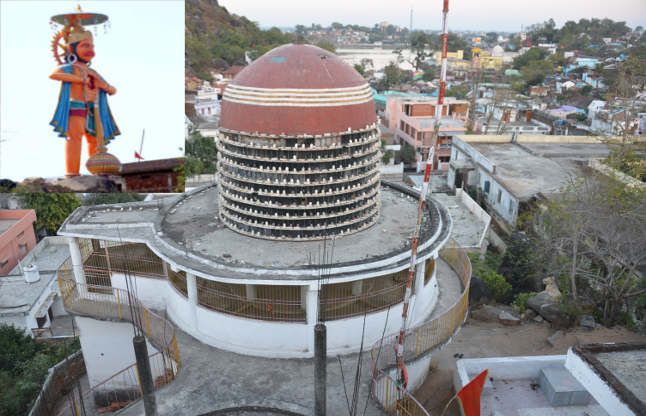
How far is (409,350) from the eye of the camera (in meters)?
13.1

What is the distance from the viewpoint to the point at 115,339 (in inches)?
629

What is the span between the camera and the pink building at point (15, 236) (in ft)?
94.9

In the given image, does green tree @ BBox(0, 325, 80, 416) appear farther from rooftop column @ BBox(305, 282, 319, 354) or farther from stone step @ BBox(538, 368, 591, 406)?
stone step @ BBox(538, 368, 591, 406)

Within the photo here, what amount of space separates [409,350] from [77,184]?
21569mm

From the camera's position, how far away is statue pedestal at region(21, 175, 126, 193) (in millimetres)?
27200

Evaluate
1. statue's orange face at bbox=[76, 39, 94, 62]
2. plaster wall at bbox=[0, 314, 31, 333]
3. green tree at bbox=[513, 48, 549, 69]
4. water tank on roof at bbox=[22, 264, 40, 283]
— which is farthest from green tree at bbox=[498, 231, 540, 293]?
green tree at bbox=[513, 48, 549, 69]

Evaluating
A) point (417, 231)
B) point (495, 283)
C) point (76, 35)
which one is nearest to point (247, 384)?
point (417, 231)

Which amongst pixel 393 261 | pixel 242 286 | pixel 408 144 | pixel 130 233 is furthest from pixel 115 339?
pixel 408 144

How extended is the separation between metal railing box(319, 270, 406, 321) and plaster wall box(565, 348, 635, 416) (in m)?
4.53

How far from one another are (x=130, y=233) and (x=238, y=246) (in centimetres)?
403

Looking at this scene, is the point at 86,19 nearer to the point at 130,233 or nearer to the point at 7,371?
the point at 130,233

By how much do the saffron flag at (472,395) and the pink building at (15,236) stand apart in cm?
2672

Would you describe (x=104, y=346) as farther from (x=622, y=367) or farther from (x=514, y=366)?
(x=622, y=367)

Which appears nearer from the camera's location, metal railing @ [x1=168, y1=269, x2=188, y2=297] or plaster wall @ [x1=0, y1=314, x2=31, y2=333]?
metal railing @ [x1=168, y1=269, x2=188, y2=297]
